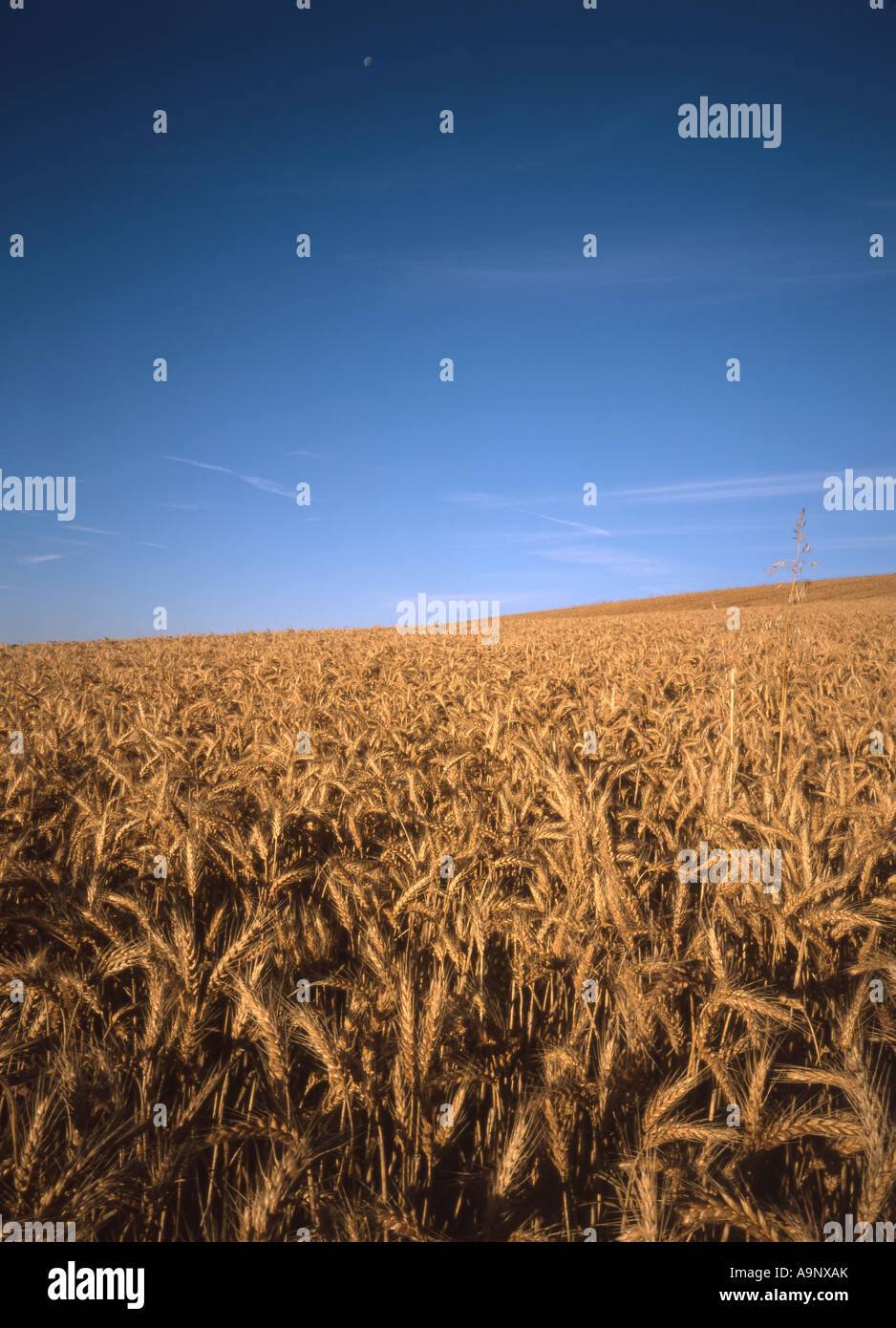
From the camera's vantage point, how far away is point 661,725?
4680 millimetres

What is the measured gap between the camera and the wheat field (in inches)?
46.0

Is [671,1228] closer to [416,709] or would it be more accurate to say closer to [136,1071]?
[136,1071]

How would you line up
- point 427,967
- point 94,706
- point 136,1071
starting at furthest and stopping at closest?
point 94,706
point 427,967
point 136,1071

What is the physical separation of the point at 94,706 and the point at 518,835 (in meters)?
5.38

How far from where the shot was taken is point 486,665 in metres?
9.41

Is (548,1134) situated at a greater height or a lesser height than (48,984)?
lesser

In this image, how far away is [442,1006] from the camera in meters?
1.40

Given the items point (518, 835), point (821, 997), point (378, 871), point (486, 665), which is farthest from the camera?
point (486, 665)

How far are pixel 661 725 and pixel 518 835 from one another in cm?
257

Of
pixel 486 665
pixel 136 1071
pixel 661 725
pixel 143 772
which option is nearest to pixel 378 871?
pixel 136 1071

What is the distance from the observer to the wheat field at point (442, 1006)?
3.83 ft

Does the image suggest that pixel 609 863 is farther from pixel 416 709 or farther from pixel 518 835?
pixel 416 709

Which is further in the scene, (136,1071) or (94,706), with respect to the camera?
(94,706)
